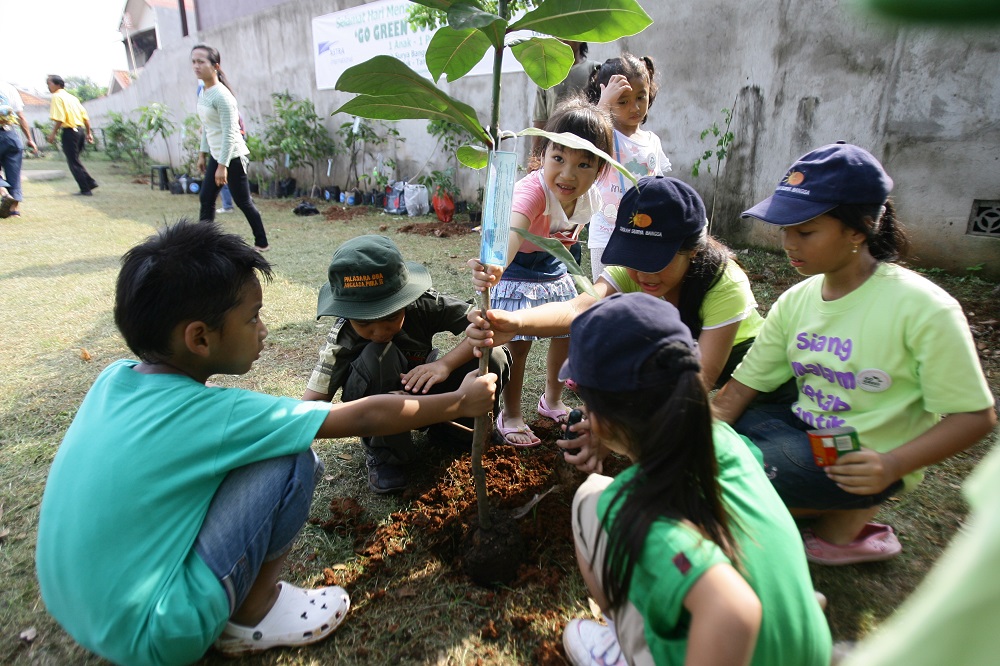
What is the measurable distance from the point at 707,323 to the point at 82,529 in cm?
182

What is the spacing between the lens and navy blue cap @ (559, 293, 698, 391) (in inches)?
41.1

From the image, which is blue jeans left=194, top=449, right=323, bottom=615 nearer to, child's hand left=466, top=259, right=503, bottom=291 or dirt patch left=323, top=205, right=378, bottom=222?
child's hand left=466, top=259, right=503, bottom=291

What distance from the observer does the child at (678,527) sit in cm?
93

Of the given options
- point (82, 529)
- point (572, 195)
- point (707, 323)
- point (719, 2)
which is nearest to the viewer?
point (82, 529)

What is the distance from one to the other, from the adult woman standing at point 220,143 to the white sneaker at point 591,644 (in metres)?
5.12

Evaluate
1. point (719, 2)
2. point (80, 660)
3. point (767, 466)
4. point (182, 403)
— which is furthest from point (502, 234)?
point (719, 2)

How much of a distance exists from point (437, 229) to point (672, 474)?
19.8 ft

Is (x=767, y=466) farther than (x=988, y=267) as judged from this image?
No

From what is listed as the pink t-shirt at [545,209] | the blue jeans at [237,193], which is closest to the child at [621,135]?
the pink t-shirt at [545,209]

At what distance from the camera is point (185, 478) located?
129cm

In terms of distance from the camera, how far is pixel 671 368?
1032 mm

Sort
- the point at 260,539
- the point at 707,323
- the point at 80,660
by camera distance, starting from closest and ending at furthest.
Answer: the point at 260,539, the point at 80,660, the point at 707,323

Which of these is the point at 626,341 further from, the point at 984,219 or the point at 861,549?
the point at 984,219

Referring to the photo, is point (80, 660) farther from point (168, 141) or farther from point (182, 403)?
point (168, 141)
